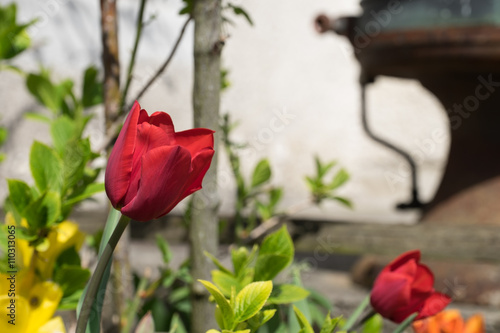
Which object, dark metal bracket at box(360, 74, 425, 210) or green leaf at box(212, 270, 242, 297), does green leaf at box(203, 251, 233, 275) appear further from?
dark metal bracket at box(360, 74, 425, 210)

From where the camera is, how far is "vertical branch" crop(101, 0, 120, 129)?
534 millimetres

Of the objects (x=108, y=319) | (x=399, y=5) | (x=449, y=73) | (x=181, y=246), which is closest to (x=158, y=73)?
(x=108, y=319)

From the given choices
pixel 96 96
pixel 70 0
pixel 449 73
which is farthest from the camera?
pixel 70 0

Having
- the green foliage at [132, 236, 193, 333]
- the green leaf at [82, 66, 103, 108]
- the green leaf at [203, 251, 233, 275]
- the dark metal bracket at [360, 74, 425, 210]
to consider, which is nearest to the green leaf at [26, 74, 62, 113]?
the green leaf at [82, 66, 103, 108]

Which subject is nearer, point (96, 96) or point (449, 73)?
point (96, 96)

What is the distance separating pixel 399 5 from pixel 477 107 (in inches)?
11.5

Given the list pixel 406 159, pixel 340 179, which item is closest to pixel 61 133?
pixel 340 179

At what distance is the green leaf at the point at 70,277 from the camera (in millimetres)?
375

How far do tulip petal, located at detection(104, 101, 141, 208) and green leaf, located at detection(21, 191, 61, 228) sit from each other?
11cm

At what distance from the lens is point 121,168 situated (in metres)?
0.26

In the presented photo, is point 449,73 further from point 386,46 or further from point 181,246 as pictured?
point 181,246

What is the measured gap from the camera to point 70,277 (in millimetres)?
379

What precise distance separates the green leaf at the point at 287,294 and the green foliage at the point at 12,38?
0.33 metres

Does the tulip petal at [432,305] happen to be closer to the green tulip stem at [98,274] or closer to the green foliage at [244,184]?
the green tulip stem at [98,274]
